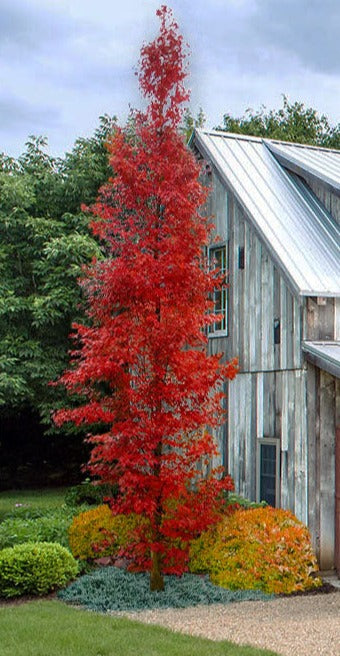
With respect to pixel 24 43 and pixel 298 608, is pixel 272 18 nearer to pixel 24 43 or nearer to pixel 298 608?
pixel 24 43

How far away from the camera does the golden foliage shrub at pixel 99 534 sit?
45.3ft

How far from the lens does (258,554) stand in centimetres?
1264

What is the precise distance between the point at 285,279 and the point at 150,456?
425cm

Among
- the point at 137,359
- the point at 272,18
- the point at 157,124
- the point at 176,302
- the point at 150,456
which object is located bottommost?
the point at 150,456

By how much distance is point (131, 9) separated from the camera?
437 inches

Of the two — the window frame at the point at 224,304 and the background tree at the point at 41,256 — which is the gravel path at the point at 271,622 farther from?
the background tree at the point at 41,256

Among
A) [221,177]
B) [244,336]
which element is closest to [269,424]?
[244,336]

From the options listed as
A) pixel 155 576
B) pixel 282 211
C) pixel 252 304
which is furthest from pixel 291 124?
pixel 155 576

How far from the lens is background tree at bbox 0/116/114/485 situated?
22188 millimetres

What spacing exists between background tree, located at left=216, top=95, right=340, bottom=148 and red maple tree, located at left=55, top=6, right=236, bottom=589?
23768 mm

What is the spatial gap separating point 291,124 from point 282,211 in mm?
22473

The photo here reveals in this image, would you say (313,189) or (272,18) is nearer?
(272,18)

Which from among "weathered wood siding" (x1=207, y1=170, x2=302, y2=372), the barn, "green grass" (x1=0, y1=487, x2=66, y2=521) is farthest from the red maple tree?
"green grass" (x1=0, y1=487, x2=66, y2=521)

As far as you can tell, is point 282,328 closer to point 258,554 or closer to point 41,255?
point 258,554
